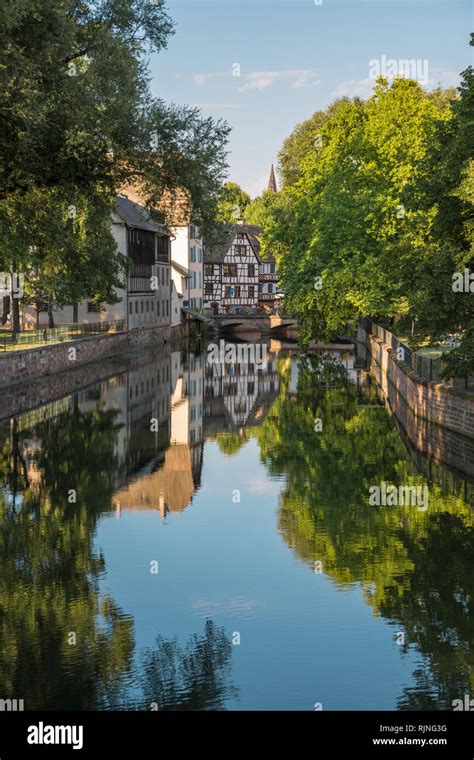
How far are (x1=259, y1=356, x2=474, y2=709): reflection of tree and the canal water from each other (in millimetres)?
58

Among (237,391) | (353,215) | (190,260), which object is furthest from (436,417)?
(190,260)

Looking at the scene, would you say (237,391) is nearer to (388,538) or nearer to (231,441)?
(231,441)

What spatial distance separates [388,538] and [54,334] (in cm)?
4241

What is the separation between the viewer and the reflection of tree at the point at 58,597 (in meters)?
15.2

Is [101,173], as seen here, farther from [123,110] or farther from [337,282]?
[337,282]

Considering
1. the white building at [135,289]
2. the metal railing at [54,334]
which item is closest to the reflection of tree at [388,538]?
the metal railing at [54,334]

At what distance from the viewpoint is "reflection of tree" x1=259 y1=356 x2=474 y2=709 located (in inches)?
667

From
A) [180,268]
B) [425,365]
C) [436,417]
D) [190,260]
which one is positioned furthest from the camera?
[190,260]

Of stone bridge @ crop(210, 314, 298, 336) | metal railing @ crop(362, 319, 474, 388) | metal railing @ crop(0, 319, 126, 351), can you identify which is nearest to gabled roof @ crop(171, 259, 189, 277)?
stone bridge @ crop(210, 314, 298, 336)

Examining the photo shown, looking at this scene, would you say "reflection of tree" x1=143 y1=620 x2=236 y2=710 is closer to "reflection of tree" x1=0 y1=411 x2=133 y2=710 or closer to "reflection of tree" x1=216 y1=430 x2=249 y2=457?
"reflection of tree" x1=0 y1=411 x2=133 y2=710

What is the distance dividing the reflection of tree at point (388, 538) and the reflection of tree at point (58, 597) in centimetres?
421

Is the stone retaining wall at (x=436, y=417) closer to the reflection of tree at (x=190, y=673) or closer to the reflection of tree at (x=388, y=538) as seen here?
the reflection of tree at (x=388, y=538)

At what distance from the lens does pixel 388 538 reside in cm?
2377

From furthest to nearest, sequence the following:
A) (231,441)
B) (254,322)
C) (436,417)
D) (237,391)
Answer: (254,322) < (237,391) < (231,441) < (436,417)
